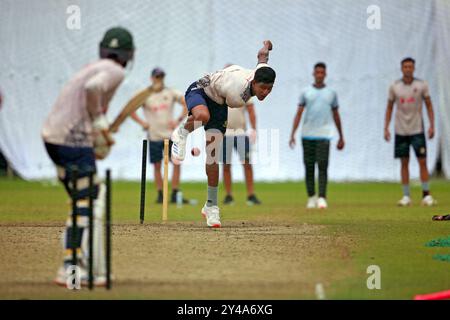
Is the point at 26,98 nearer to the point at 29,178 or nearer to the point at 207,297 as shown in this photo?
the point at 29,178

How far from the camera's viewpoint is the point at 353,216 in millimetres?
16062

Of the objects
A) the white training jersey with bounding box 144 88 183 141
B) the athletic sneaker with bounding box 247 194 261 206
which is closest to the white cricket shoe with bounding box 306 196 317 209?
the athletic sneaker with bounding box 247 194 261 206

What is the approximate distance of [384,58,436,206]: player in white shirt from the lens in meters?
18.6

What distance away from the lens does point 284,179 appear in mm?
27219

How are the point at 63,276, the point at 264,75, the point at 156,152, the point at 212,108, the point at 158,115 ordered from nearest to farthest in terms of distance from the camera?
the point at 63,276, the point at 264,75, the point at 212,108, the point at 156,152, the point at 158,115

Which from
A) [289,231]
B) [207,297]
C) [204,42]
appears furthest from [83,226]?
[204,42]

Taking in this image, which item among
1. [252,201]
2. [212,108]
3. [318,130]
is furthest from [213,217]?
[252,201]

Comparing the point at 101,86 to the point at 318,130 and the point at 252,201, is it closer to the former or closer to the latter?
the point at 318,130

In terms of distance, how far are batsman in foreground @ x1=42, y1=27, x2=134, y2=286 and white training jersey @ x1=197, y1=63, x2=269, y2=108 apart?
387cm

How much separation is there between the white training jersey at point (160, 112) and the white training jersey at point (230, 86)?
6777mm

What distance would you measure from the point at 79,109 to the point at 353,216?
8.00 metres

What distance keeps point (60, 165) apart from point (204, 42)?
684 inches

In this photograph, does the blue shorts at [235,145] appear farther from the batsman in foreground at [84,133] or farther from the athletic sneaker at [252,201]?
the batsman in foreground at [84,133]

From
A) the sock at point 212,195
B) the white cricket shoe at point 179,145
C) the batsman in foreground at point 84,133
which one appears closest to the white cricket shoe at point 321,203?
the sock at point 212,195
